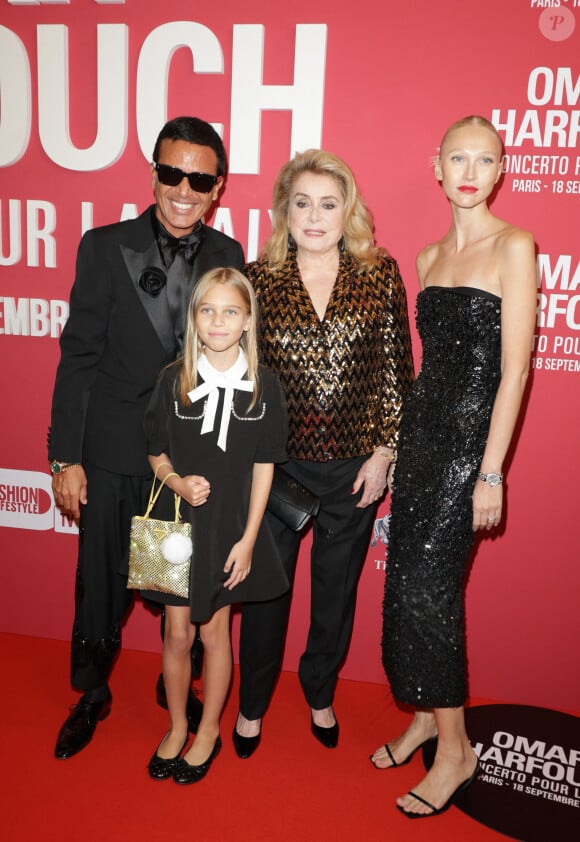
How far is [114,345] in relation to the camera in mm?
2717

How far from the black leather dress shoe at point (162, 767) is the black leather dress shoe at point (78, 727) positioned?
34cm

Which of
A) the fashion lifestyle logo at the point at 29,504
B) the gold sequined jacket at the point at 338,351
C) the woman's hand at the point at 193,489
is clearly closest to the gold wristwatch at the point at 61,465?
the woman's hand at the point at 193,489

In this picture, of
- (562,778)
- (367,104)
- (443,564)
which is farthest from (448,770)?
(367,104)

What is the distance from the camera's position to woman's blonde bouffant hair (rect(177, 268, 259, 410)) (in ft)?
8.16

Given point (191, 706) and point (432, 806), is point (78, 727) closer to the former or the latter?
point (191, 706)

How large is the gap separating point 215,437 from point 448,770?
4.83 ft

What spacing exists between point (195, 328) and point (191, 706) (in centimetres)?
161

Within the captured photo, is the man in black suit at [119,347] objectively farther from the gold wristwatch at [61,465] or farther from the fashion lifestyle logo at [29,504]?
the fashion lifestyle logo at [29,504]

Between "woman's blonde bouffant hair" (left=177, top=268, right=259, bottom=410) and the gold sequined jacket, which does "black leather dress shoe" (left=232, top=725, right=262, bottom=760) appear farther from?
"woman's blonde bouffant hair" (left=177, top=268, right=259, bottom=410)

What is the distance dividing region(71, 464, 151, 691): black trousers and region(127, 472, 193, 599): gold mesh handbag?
0.28m

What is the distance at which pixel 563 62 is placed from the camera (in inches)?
115

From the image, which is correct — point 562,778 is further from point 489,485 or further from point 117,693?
point 117,693

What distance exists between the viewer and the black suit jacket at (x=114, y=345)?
2.64 m

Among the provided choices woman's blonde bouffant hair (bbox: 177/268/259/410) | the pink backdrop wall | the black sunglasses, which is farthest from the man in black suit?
the pink backdrop wall
